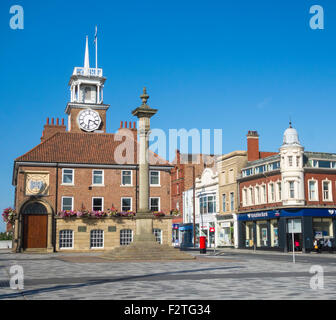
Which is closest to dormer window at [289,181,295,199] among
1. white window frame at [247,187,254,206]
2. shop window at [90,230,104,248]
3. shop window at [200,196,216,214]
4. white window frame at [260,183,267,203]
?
white window frame at [260,183,267,203]

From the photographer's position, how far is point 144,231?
97.0 ft

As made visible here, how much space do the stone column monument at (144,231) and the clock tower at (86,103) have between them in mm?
26464

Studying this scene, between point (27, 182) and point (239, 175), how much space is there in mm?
25804

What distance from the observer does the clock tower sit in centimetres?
5619

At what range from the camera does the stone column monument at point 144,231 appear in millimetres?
28469

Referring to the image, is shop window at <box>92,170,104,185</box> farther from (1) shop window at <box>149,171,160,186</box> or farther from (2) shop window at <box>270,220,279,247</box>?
(2) shop window at <box>270,220,279,247</box>

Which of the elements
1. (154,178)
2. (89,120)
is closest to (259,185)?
(154,178)

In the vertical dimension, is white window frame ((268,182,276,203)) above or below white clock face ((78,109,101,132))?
below

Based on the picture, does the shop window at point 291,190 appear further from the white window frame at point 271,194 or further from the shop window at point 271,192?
the shop window at point 271,192

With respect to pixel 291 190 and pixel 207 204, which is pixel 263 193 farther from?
pixel 207 204

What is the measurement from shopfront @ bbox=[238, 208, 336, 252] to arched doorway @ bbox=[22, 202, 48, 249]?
853 inches

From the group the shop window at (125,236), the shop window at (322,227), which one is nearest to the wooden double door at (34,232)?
the shop window at (125,236)

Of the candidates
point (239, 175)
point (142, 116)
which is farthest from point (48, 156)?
point (239, 175)

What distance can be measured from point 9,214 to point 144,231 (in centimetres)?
1878
